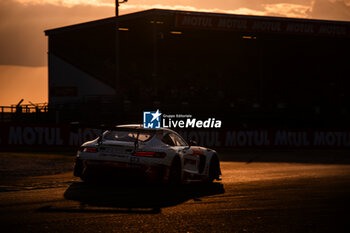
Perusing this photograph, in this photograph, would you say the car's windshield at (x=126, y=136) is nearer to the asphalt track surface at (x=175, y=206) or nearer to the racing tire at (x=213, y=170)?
the asphalt track surface at (x=175, y=206)

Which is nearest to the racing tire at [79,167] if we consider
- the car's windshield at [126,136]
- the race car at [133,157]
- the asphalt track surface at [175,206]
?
the race car at [133,157]

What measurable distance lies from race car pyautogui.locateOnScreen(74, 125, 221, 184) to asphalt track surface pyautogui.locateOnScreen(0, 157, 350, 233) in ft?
0.94

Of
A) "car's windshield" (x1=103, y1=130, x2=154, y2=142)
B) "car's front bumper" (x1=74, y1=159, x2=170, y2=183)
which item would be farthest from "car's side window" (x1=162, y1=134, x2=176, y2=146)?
"car's front bumper" (x1=74, y1=159, x2=170, y2=183)

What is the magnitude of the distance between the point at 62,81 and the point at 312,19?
20.1 meters

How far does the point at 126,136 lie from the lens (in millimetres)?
12180

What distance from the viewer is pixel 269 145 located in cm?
3238

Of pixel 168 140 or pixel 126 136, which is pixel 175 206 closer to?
pixel 126 136

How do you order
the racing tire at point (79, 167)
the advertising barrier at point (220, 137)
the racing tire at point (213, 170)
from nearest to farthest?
the racing tire at point (79, 167)
the racing tire at point (213, 170)
the advertising barrier at point (220, 137)

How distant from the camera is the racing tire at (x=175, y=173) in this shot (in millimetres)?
11961

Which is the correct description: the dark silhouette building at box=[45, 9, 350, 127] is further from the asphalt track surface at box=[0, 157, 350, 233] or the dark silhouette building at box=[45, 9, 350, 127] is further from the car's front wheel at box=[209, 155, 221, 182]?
the asphalt track surface at box=[0, 157, 350, 233]

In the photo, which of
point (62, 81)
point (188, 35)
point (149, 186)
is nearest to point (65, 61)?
point (62, 81)

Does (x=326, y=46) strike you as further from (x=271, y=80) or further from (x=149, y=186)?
(x=149, y=186)

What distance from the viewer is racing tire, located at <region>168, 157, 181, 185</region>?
11961 mm

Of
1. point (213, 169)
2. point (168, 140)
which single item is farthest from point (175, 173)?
point (213, 169)
